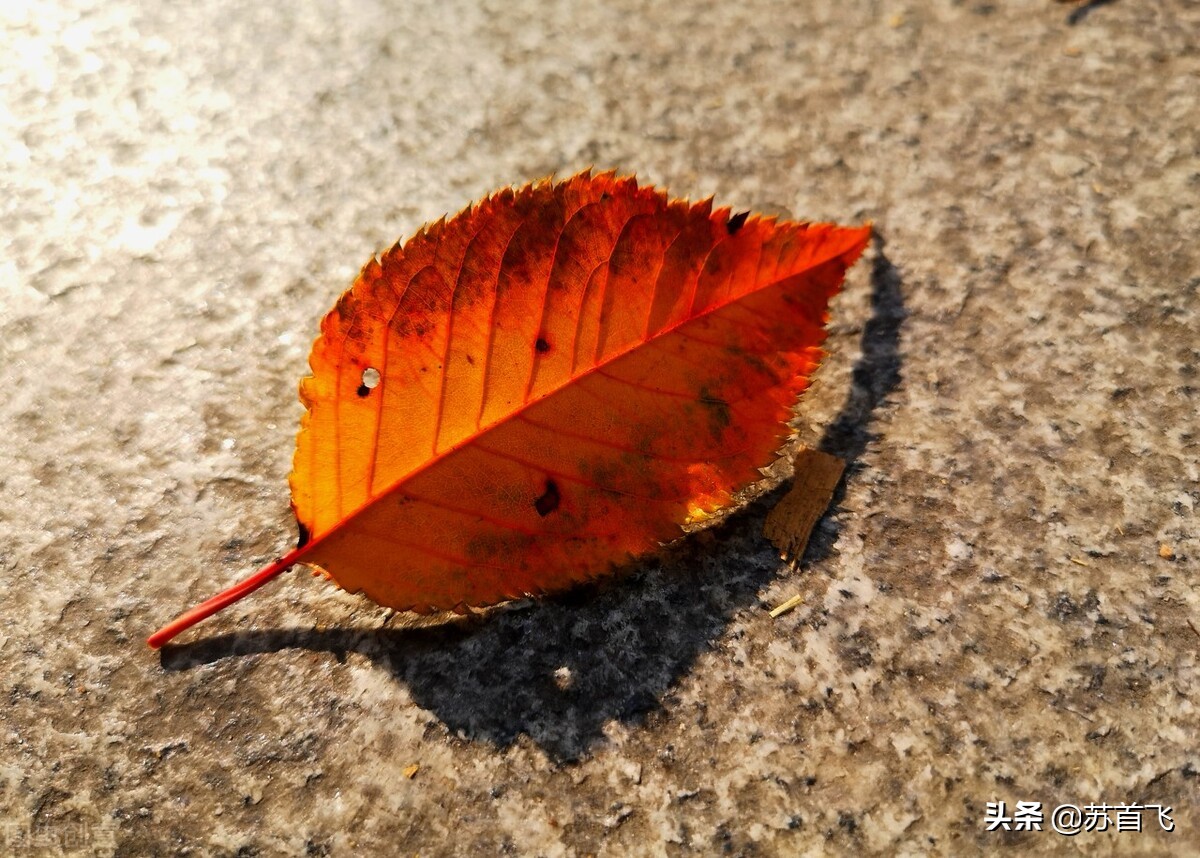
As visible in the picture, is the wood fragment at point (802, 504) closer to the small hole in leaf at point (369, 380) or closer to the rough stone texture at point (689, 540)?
the rough stone texture at point (689, 540)

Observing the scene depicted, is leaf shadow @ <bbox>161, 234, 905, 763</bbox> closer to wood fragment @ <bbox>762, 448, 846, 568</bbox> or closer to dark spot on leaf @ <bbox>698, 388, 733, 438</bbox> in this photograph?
wood fragment @ <bbox>762, 448, 846, 568</bbox>

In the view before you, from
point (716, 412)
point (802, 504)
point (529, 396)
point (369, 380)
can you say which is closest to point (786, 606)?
point (802, 504)

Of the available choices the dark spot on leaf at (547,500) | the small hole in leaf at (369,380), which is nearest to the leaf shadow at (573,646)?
the dark spot on leaf at (547,500)

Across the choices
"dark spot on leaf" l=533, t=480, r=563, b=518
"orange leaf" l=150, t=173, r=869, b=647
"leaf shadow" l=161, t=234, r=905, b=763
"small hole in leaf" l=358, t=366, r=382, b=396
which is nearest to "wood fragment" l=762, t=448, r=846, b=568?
"leaf shadow" l=161, t=234, r=905, b=763

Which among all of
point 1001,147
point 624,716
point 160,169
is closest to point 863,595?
point 624,716

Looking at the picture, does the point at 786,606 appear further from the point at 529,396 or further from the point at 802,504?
the point at 529,396

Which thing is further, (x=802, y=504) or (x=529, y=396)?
(x=802, y=504)
